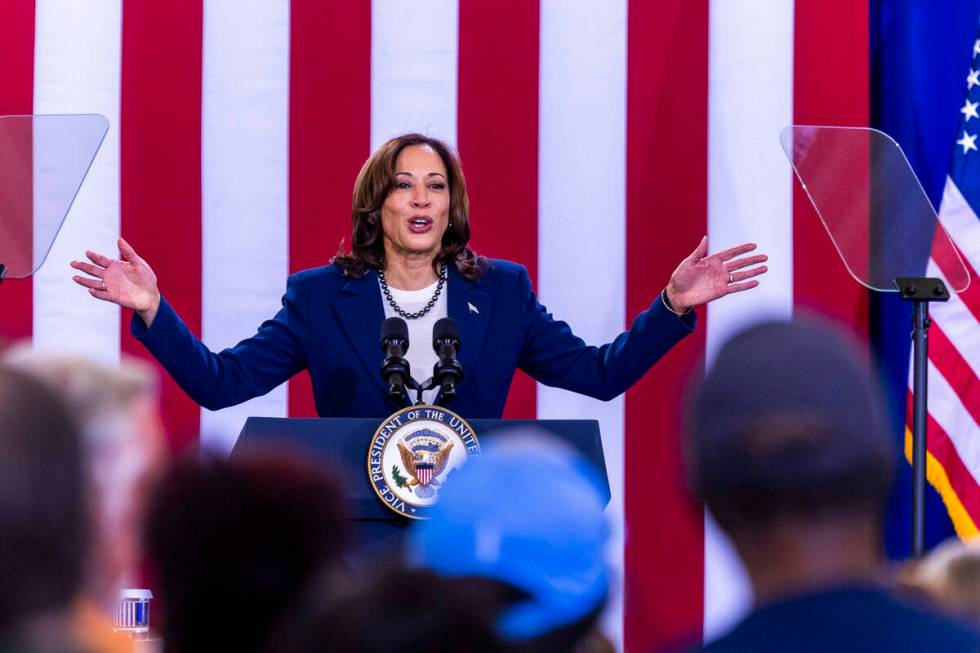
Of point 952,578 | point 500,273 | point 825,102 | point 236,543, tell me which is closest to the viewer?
point 236,543

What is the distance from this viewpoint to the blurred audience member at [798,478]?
0.99m

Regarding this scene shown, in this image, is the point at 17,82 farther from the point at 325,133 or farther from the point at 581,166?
the point at 581,166

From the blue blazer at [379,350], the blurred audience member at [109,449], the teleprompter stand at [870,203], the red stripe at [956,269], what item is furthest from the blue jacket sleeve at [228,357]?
the blurred audience member at [109,449]

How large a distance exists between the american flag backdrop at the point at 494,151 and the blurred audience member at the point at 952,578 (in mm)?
2587

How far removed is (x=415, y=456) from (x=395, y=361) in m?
0.32

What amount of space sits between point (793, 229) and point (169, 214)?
185 centimetres

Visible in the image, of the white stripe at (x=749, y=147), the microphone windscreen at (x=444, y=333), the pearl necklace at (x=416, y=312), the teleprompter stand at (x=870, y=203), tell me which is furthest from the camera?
the white stripe at (x=749, y=147)

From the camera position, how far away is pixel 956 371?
13.1 feet

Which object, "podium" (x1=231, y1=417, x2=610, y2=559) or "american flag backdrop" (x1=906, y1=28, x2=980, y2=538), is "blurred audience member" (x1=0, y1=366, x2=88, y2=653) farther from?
"american flag backdrop" (x1=906, y1=28, x2=980, y2=538)

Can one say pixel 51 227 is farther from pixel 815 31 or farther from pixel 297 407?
pixel 815 31

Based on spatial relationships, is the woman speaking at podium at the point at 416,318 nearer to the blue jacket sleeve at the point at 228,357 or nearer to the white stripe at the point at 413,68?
the blue jacket sleeve at the point at 228,357

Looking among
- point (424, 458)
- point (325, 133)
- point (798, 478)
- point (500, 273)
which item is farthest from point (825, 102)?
point (798, 478)

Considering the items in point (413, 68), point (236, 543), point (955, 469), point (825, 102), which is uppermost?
point (413, 68)

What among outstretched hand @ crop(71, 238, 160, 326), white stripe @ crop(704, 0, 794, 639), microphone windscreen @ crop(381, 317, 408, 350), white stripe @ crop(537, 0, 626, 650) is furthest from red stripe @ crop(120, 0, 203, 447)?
microphone windscreen @ crop(381, 317, 408, 350)
